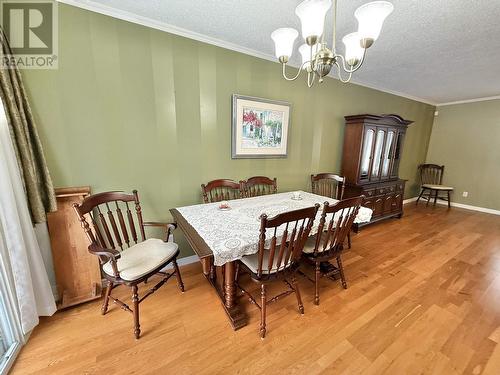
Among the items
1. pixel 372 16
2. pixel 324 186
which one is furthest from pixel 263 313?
pixel 324 186

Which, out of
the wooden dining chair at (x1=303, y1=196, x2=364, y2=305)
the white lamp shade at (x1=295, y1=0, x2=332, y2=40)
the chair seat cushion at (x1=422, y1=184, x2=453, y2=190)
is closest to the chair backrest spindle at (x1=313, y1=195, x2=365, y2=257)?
the wooden dining chair at (x1=303, y1=196, x2=364, y2=305)

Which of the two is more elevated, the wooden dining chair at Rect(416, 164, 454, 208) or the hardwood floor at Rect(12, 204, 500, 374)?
the wooden dining chair at Rect(416, 164, 454, 208)

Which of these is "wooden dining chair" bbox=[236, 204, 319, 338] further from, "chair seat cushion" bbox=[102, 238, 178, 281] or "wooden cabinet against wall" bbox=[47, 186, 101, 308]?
"wooden cabinet against wall" bbox=[47, 186, 101, 308]

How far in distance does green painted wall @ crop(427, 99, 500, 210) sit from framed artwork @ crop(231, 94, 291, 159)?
463cm

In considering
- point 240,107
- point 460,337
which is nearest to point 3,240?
point 240,107

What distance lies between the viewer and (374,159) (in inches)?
131

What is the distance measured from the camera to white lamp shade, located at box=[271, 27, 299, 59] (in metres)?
1.37

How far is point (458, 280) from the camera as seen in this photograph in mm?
2078

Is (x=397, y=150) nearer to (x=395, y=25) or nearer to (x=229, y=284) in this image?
(x=395, y=25)

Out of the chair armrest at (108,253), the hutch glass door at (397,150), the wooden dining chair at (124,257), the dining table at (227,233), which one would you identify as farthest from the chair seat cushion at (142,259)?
the hutch glass door at (397,150)

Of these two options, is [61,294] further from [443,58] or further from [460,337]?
[443,58]

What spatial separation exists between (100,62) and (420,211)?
18.7ft

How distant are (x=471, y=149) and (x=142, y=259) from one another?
21.6 feet

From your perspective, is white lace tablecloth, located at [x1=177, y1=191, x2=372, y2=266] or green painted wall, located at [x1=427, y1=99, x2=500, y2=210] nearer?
white lace tablecloth, located at [x1=177, y1=191, x2=372, y2=266]
